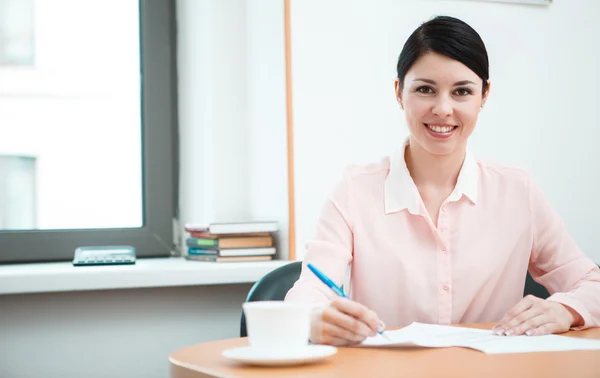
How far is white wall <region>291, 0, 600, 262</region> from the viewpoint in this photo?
2455mm

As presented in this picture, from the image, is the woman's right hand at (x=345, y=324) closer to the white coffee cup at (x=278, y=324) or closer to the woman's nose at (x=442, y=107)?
the white coffee cup at (x=278, y=324)

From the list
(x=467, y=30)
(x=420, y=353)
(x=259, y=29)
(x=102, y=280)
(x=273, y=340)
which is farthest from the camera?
(x=259, y=29)

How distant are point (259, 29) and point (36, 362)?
4.35ft

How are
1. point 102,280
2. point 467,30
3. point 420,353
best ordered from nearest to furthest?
point 420,353, point 467,30, point 102,280

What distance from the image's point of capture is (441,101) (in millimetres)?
1706

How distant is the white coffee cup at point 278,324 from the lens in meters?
0.97

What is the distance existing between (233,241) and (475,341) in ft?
4.39

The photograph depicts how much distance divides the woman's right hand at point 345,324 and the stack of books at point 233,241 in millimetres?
1234

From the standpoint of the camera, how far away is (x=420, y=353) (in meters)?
1.13

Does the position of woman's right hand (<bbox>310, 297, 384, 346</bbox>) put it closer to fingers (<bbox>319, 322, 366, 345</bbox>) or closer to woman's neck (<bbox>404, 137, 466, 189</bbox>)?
fingers (<bbox>319, 322, 366, 345</bbox>)

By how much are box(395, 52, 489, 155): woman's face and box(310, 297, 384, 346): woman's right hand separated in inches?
24.5

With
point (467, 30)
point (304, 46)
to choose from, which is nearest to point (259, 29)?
point (304, 46)

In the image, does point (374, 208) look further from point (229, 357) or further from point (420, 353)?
point (229, 357)

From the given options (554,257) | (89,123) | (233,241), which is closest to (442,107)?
(554,257)
